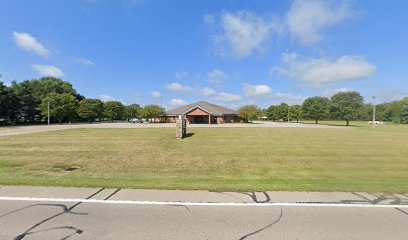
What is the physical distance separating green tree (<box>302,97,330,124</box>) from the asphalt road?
6282 centimetres

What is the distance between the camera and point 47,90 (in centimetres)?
6156

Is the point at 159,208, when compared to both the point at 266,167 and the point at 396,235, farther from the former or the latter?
the point at 266,167

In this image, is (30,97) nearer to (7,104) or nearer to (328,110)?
(7,104)

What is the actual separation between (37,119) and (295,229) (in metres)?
69.3

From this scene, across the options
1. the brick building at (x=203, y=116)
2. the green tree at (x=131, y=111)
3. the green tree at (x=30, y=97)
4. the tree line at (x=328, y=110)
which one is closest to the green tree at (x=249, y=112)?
the tree line at (x=328, y=110)

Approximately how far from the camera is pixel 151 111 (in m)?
62.8

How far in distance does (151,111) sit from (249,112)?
27.0 meters

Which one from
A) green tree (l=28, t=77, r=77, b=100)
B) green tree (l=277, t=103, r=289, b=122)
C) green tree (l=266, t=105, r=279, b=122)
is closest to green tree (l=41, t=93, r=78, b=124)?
green tree (l=28, t=77, r=77, b=100)

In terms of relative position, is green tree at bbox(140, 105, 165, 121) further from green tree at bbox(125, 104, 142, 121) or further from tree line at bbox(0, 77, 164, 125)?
green tree at bbox(125, 104, 142, 121)

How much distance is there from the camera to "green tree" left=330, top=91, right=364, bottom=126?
55969mm

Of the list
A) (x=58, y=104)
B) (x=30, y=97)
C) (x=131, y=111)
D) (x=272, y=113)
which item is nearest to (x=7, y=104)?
(x=30, y=97)

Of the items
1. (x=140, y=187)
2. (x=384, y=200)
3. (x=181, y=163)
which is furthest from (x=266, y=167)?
(x=140, y=187)

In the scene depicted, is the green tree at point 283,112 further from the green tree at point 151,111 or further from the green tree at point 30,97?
the green tree at point 30,97

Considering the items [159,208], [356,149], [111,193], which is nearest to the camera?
[159,208]
